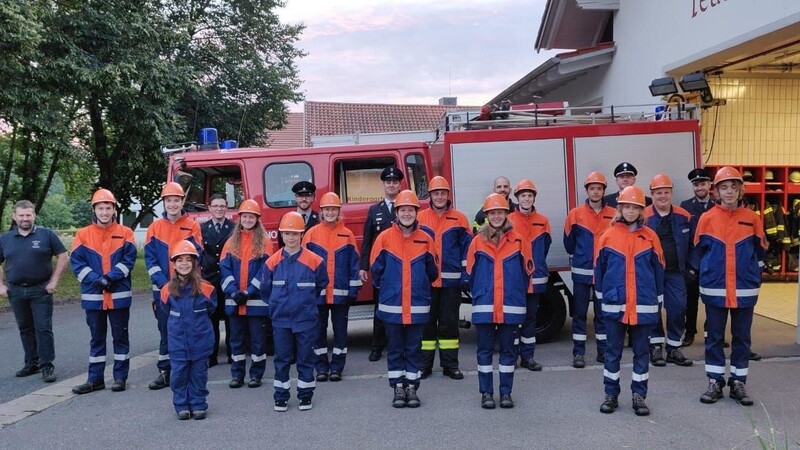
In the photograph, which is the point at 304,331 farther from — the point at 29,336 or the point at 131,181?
the point at 131,181

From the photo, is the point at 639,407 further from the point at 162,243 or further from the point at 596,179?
the point at 162,243

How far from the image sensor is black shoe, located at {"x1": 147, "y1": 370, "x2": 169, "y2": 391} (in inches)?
239

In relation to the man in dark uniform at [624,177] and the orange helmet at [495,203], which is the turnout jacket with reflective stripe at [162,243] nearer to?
the orange helmet at [495,203]

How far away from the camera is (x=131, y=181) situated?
59.7 ft

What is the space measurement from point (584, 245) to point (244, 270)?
3204 millimetres

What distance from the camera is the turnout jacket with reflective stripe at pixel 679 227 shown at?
611cm

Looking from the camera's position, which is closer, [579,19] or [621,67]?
[621,67]

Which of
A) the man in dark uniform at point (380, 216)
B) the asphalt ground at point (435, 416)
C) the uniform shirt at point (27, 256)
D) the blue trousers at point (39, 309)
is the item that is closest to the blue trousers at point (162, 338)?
the asphalt ground at point (435, 416)

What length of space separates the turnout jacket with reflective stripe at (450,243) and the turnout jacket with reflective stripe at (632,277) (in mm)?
1332

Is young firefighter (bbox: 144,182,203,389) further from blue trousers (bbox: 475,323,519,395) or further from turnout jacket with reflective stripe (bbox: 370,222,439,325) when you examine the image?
blue trousers (bbox: 475,323,519,395)

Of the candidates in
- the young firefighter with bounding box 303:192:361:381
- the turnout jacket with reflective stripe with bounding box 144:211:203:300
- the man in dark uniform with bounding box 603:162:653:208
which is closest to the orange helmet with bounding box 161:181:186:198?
the turnout jacket with reflective stripe with bounding box 144:211:203:300

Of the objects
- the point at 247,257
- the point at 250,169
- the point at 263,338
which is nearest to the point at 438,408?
the point at 263,338

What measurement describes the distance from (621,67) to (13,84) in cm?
1108

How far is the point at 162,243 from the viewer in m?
6.02
